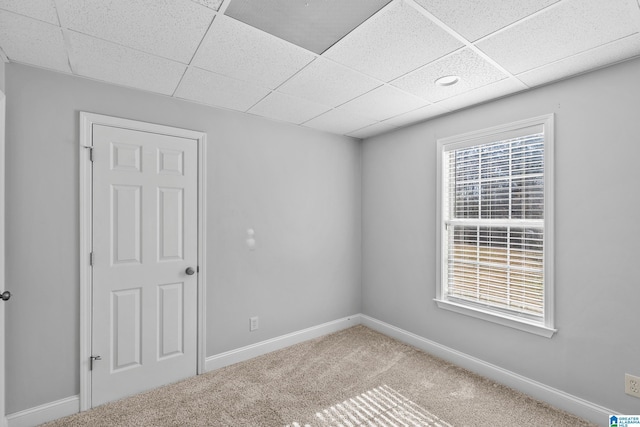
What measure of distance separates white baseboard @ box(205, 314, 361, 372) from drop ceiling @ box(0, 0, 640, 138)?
2.32m

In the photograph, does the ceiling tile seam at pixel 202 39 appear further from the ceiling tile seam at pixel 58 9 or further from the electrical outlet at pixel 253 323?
the electrical outlet at pixel 253 323

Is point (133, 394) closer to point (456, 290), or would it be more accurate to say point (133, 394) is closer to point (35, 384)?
point (35, 384)

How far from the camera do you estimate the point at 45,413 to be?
2047mm

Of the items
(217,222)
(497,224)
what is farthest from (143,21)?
(497,224)

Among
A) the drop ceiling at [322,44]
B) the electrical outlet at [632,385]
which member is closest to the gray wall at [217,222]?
the drop ceiling at [322,44]

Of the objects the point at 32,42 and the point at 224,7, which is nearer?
the point at 224,7

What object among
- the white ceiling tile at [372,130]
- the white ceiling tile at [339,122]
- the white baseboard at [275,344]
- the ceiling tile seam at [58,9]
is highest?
the ceiling tile seam at [58,9]

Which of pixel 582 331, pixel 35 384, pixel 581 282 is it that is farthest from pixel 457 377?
pixel 35 384

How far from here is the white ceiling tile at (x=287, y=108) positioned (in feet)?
8.50

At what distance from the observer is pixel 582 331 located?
83.5 inches

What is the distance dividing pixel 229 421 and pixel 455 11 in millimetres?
2766

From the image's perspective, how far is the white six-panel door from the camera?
7.43 ft

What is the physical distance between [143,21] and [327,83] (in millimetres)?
1195

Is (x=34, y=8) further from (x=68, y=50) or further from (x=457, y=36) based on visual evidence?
(x=457, y=36)
